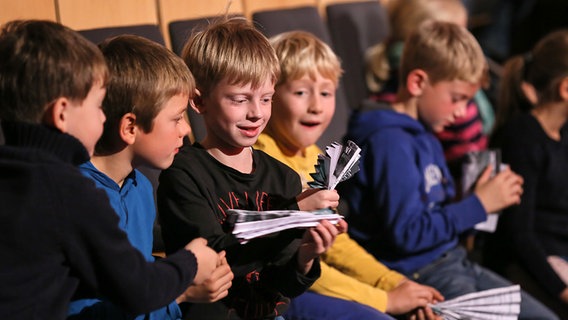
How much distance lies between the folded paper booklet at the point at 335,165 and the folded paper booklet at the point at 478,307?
2.35ft

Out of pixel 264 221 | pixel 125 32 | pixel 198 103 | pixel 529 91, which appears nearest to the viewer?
pixel 264 221

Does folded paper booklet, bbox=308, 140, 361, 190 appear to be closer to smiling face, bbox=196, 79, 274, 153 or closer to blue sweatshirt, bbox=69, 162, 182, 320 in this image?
smiling face, bbox=196, 79, 274, 153

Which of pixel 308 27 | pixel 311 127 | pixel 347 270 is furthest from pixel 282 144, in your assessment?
pixel 308 27

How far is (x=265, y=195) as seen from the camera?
1.93 meters

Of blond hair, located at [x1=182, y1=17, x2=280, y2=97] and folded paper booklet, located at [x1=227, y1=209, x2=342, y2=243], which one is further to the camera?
blond hair, located at [x1=182, y1=17, x2=280, y2=97]

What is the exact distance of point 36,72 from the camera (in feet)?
4.88

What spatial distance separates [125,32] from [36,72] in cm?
85

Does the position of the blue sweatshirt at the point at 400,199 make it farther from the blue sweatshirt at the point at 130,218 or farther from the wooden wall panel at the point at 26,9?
the wooden wall panel at the point at 26,9

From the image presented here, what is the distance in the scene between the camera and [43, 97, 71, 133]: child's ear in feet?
4.91

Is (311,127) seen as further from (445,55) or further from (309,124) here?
(445,55)

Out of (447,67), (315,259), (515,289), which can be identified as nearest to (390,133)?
(447,67)

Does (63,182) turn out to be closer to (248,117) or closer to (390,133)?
(248,117)

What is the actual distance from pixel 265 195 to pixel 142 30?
74 centimetres

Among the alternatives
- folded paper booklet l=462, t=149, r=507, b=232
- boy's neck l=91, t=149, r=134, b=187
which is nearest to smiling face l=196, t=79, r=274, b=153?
boy's neck l=91, t=149, r=134, b=187
